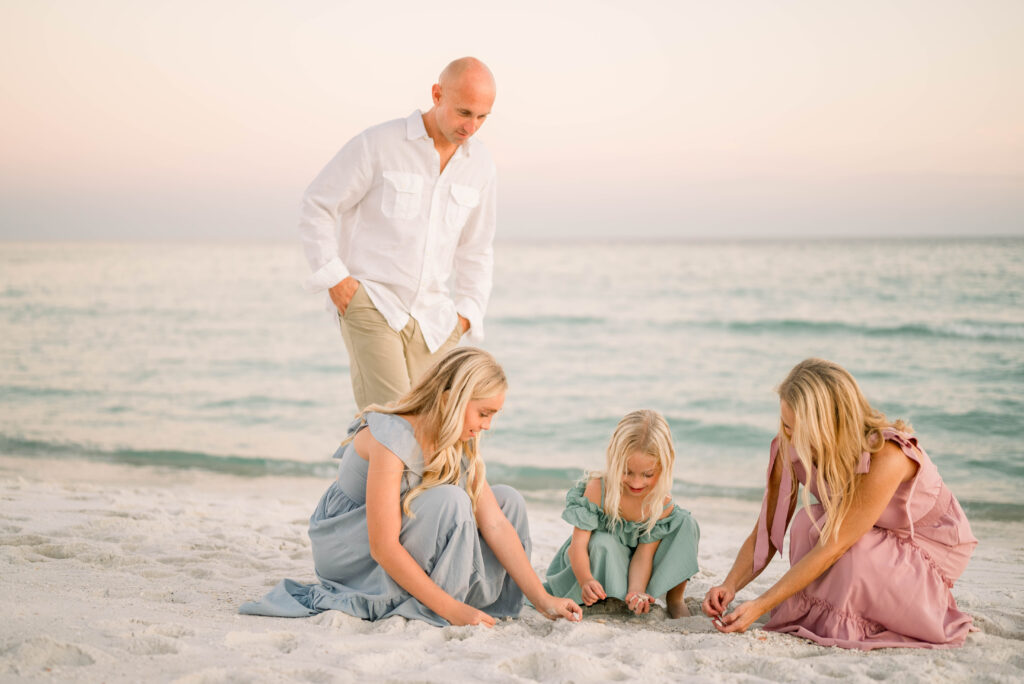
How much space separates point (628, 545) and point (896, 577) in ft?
3.04

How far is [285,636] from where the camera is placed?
97.2 inches

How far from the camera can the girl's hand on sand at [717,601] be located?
2.81 metres

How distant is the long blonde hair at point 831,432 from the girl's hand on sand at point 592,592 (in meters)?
0.79

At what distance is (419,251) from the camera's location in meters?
3.68

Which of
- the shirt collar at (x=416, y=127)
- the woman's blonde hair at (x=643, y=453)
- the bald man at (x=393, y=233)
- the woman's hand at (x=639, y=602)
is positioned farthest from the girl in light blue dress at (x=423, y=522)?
the shirt collar at (x=416, y=127)

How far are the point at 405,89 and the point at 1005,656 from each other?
13104mm

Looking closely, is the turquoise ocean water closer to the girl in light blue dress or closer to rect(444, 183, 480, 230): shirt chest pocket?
rect(444, 183, 480, 230): shirt chest pocket

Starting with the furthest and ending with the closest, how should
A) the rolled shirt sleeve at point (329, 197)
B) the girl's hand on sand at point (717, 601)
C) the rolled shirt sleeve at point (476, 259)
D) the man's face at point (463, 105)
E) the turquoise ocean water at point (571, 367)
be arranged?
the turquoise ocean water at point (571, 367), the rolled shirt sleeve at point (476, 259), the rolled shirt sleeve at point (329, 197), the man's face at point (463, 105), the girl's hand on sand at point (717, 601)

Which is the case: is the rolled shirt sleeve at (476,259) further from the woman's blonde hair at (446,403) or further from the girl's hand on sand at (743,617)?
the girl's hand on sand at (743,617)

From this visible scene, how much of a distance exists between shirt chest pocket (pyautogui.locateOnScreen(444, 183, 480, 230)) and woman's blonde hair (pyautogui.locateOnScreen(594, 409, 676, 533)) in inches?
54.0

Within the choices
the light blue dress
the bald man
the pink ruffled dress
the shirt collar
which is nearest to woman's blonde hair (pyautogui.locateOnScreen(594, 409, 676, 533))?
the light blue dress

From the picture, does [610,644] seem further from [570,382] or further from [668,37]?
[668,37]

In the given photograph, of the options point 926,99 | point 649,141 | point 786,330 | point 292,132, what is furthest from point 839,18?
point 292,132

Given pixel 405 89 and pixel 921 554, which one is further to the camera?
pixel 405 89
